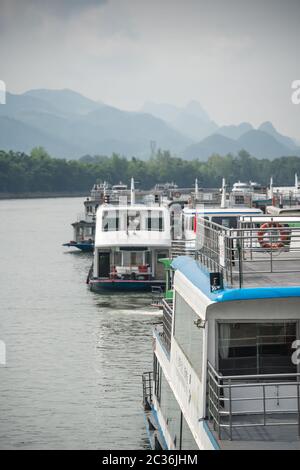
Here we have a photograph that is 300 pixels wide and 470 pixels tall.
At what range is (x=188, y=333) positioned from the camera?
11445mm

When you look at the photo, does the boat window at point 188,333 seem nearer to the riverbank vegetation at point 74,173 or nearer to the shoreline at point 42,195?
the shoreline at point 42,195

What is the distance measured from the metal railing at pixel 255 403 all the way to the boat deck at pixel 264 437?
2 centimetres

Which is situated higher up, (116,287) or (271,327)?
(271,327)

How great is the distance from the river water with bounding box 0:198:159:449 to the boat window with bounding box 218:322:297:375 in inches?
284

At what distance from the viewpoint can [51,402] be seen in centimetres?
2027

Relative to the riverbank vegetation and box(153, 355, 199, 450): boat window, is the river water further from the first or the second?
the riverbank vegetation

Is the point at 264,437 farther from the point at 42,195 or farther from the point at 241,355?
the point at 42,195

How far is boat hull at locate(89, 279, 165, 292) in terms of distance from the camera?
1436 inches

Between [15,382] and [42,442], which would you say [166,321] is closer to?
[42,442]

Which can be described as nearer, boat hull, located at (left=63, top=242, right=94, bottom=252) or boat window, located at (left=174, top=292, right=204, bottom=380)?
boat window, located at (left=174, top=292, right=204, bottom=380)

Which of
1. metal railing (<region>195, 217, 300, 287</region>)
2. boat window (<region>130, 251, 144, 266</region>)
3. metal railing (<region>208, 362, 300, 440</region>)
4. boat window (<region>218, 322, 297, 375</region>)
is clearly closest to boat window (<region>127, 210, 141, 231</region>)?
boat window (<region>130, 251, 144, 266</region>)

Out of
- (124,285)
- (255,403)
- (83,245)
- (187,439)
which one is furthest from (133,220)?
(255,403)

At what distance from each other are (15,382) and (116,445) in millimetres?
5138
